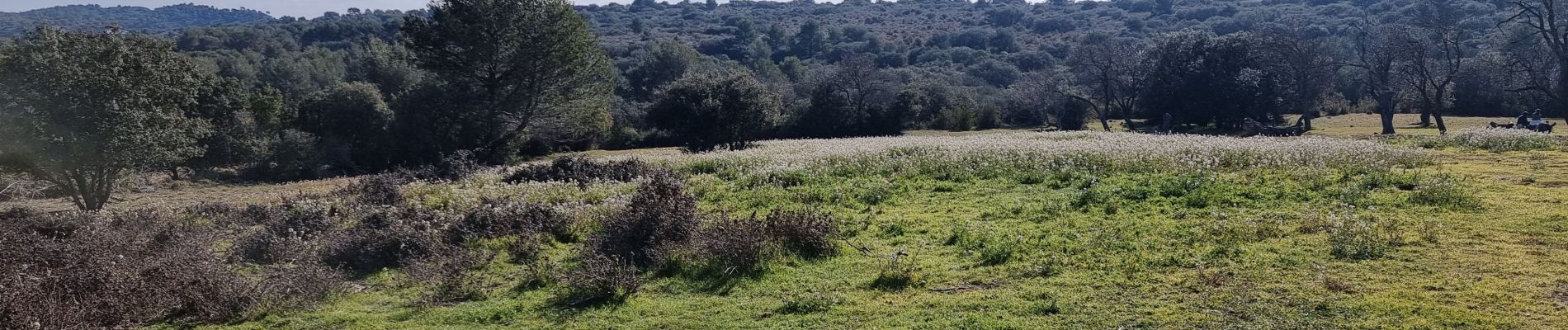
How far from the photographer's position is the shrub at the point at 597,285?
7.66 m

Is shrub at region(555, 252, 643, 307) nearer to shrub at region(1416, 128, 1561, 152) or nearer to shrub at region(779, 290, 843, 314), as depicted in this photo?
shrub at region(779, 290, 843, 314)

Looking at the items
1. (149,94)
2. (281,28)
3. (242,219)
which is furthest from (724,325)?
(281,28)

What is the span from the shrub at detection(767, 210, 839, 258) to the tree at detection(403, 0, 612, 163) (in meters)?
24.8

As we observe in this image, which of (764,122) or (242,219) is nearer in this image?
(242,219)

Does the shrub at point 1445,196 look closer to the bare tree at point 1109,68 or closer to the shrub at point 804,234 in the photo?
the shrub at point 804,234

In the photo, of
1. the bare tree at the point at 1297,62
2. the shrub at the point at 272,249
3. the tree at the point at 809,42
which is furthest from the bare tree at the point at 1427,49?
the tree at the point at 809,42

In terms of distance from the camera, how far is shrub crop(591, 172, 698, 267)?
9.37m

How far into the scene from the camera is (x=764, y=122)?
34594 mm

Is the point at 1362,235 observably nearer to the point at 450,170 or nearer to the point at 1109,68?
the point at 450,170

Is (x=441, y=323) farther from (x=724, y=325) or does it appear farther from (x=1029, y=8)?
(x=1029, y=8)

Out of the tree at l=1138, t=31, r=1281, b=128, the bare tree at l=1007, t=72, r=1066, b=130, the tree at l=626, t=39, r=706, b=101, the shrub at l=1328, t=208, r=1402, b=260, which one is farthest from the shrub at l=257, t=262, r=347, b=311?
the tree at l=626, t=39, r=706, b=101

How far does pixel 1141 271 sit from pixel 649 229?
18.0 ft

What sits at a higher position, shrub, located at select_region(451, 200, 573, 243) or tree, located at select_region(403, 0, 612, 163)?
tree, located at select_region(403, 0, 612, 163)

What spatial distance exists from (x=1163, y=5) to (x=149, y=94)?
519ft
